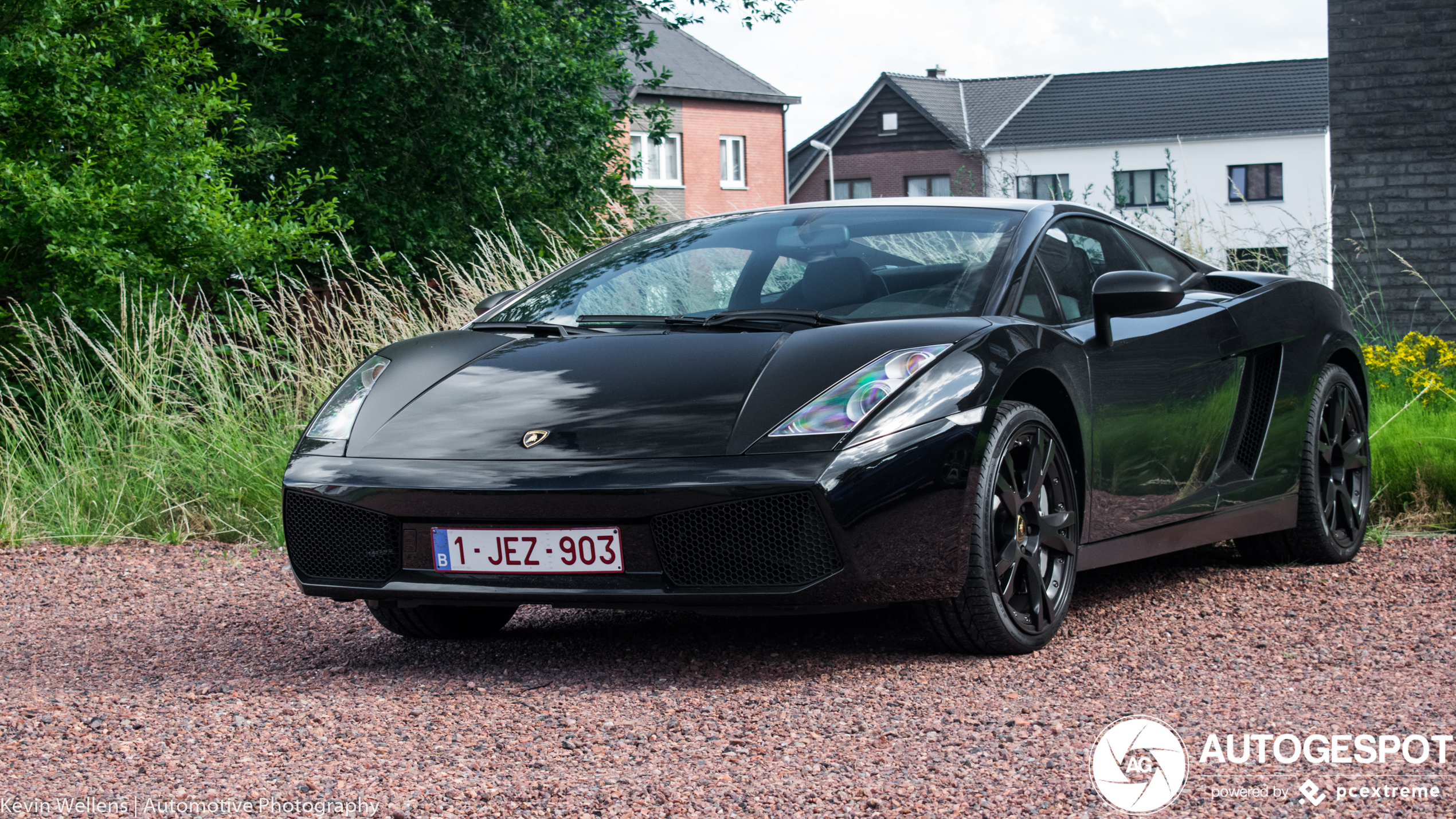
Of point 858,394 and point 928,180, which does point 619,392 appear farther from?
point 928,180

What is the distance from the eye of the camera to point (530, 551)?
3.62 metres

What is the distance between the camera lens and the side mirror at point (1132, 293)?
14.2ft

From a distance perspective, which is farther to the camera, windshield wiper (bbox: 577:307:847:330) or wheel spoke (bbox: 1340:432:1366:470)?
wheel spoke (bbox: 1340:432:1366:470)

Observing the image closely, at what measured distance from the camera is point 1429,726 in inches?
124

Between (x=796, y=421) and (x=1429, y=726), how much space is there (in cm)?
150

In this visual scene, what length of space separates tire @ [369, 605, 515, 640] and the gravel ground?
6cm

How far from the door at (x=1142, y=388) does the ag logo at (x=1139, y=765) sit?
1.19 metres

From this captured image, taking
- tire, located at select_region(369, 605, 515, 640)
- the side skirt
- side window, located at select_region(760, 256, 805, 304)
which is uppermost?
side window, located at select_region(760, 256, 805, 304)

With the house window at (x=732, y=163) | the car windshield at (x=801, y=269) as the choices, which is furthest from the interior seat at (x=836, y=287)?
the house window at (x=732, y=163)

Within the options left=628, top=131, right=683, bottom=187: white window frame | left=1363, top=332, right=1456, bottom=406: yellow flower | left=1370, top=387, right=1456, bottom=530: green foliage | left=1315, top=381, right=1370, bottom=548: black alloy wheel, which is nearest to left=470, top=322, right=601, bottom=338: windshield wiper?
left=1315, top=381, right=1370, bottom=548: black alloy wheel

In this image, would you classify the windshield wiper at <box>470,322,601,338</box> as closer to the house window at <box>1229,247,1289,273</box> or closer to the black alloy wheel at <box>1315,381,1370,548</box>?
the black alloy wheel at <box>1315,381,1370,548</box>

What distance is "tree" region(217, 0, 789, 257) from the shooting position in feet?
49.3

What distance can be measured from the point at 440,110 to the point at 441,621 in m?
12.0

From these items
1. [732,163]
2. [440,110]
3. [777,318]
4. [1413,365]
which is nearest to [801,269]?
[777,318]
